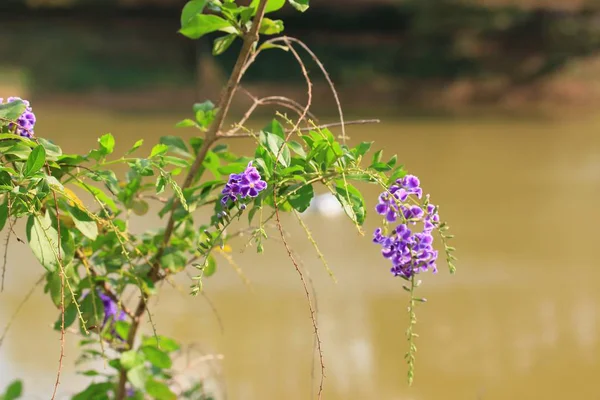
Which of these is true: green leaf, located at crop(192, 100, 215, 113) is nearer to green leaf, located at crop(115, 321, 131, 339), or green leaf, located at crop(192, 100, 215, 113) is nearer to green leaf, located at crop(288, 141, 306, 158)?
green leaf, located at crop(288, 141, 306, 158)

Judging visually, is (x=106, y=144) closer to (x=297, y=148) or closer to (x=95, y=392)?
(x=297, y=148)

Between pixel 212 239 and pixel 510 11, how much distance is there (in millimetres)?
6695

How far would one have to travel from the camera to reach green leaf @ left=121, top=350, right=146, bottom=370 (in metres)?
1.08

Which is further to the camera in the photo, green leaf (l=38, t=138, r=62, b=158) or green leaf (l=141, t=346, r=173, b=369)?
green leaf (l=141, t=346, r=173, b=369)

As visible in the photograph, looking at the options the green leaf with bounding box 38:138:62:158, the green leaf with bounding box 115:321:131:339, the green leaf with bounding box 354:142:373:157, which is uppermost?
the green leaf with bounding box 354:142:373:157

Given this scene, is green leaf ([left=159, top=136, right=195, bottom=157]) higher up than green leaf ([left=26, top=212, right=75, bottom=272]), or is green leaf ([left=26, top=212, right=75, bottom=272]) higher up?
green leaf ([left=159, top=136, right=195, bottom=157])

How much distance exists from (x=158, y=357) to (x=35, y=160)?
39 centimetres

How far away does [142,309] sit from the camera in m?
1.14

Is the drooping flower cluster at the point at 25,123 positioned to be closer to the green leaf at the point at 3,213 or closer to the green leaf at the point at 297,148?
the green leaf at the point at 3,213

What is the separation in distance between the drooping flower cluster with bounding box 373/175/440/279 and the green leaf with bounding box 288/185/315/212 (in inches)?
3.3

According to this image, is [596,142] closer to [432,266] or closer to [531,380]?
[531,380]

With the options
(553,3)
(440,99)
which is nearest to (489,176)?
(440,99)

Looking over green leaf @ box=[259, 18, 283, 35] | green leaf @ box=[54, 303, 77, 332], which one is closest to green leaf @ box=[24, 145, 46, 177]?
green leaf @ box=[54, 303, 77, 332]

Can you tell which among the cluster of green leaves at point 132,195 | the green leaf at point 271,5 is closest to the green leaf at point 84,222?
the cluster of green leaves at point 132,195
